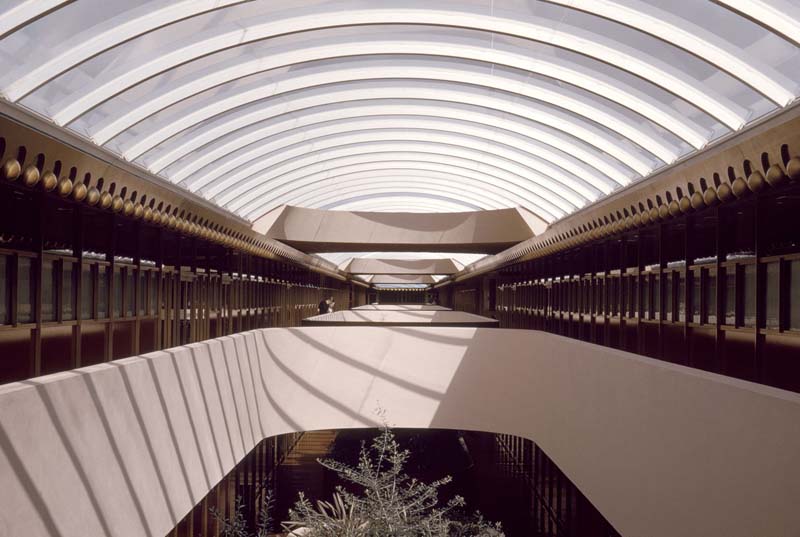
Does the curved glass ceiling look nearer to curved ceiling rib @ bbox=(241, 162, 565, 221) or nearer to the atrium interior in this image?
the atrium interior

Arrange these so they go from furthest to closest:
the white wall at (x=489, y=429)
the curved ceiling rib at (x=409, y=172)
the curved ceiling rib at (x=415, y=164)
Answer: the curved ceiling rib at (x=409, y=172), the curved ceiling rib at (x=415, y=164), the white wall at (x=489, y=429)

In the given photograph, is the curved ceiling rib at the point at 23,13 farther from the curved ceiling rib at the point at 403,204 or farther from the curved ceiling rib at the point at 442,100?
the curved ceiling rib at the point at 403,204

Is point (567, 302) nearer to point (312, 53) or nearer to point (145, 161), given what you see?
point (312, 53)

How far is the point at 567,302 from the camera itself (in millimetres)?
21516

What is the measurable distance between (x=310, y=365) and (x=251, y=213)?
10.8 m

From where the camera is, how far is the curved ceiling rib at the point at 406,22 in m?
11.4

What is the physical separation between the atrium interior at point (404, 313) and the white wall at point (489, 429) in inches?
1.6

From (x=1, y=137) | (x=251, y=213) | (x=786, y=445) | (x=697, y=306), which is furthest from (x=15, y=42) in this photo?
(x=251, y=213)

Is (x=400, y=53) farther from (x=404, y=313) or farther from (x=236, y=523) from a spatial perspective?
(x=404, y=313)

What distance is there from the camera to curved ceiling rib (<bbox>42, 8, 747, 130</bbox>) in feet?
37.5

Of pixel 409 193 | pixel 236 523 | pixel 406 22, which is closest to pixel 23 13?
pixel 406 22

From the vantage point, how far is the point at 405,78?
14.7 m

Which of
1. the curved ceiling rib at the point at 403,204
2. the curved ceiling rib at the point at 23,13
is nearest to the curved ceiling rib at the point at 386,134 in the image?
the curved ceiling rib at the point at 23,13

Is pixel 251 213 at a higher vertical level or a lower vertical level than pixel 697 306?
higher
